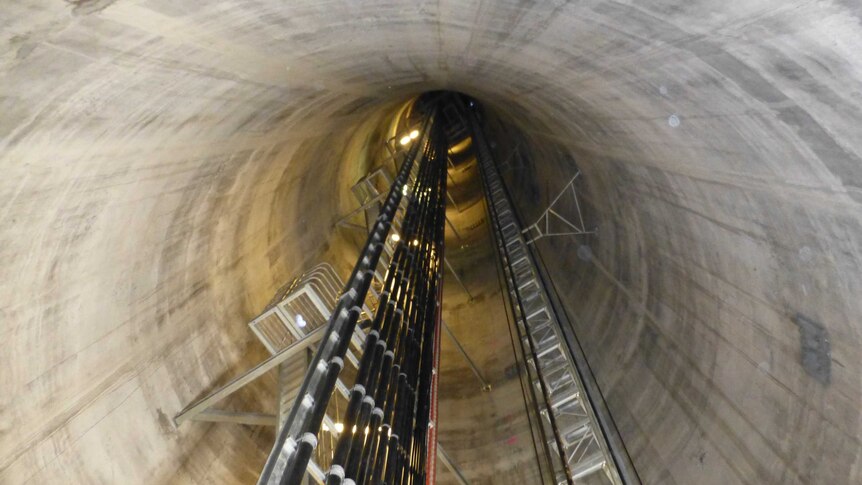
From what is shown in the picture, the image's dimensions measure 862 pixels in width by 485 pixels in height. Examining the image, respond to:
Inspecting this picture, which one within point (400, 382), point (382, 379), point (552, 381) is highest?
point (382, 379)

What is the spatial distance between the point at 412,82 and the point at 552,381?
4356 millimetres

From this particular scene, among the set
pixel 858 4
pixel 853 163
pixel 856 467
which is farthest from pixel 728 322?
pixel 858 4

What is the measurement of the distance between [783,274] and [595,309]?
3.88 meters

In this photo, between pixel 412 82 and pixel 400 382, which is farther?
pixel 412 82

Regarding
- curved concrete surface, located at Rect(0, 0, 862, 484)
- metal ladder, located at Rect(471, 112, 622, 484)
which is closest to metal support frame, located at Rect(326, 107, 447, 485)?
metal ladder, located at Rect(471, 112, 622, 484)

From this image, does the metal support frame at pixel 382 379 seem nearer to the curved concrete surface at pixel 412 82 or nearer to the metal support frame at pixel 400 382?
the metal support frame at pixel 400 382

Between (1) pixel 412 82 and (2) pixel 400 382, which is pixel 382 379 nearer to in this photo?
(2) pixel 400 382

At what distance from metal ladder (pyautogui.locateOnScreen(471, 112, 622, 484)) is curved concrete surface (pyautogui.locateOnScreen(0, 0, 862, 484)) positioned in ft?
3.34

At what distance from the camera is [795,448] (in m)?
4.94

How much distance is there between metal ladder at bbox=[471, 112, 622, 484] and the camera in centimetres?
→ 562

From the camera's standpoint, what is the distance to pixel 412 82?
27.5ft

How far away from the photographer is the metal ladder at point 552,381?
221 inches

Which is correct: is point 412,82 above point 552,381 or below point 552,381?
above

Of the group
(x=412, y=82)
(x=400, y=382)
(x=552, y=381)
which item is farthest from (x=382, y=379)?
(x=412, y=82)
